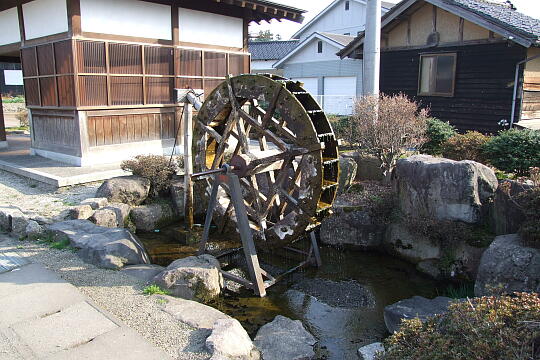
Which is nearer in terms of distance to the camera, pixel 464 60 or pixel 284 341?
pixel 284 341

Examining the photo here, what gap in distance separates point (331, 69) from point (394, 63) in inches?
459

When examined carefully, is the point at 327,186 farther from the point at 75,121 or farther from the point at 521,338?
the point at 75,121

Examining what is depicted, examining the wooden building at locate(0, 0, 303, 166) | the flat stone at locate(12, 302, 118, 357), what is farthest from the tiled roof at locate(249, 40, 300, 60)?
the flat stone at locate(12, 302, 118, 357)

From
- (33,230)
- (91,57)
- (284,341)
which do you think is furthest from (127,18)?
(284,341)

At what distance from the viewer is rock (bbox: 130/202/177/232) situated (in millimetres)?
8406

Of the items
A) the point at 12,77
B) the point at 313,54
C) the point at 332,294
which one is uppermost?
the point at 313,54

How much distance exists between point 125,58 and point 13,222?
525 centimetres

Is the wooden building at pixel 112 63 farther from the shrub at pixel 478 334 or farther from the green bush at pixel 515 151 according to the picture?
the shrub at pixel 478 334

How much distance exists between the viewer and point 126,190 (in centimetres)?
845

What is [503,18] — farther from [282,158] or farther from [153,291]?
[153,291]

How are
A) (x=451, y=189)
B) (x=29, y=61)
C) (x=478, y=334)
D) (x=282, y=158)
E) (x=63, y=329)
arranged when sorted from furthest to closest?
(x=29, y=61)
(x=451, y=189)
(x=282, y=158)
(x=63, y=329)
(x=478, y=334)

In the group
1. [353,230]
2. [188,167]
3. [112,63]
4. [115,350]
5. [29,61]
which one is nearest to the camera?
[115,350]

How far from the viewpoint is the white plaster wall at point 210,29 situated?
38.7 feet

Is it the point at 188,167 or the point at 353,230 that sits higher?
the point at 188,167
